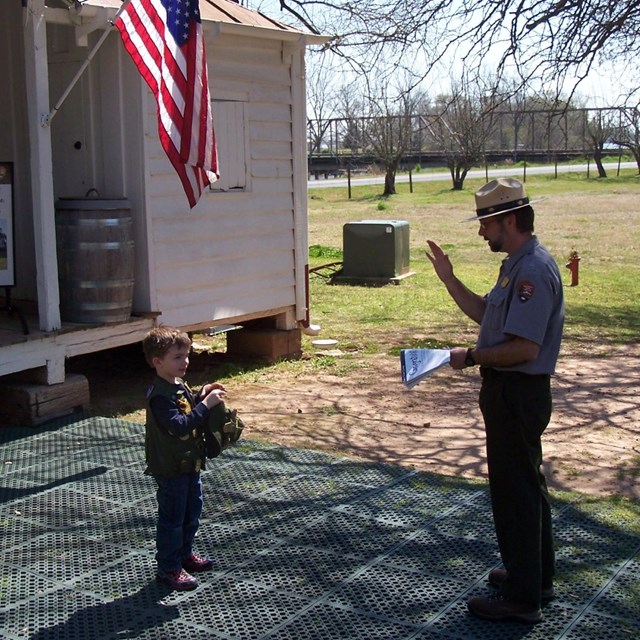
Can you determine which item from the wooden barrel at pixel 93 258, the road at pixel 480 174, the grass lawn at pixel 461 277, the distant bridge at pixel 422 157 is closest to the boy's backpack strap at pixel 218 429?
the wooden barrel at pixel 93 258

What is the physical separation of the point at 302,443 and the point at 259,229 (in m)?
2.98

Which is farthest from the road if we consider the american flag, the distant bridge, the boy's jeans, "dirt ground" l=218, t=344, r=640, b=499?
the boy's jeans

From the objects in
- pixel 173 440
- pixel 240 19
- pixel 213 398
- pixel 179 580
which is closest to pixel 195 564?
pixel 179 580

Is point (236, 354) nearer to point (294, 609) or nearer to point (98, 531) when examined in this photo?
point (98, 531)

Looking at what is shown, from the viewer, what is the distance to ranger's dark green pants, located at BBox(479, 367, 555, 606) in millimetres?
3760

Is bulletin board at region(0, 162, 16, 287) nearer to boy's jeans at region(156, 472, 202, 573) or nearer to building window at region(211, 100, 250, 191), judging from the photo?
building window at region(211, 100, 250, 191)

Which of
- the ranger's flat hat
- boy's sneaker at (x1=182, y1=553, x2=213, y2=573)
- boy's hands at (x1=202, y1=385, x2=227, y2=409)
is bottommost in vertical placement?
boy's sneaker at (x1=182, y1=553, x2=213, y2=573)

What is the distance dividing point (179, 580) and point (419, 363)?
54.7 inches

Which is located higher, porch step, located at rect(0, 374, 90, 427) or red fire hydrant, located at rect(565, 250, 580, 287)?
red fire hydrant, located at rect(565, 250, 580, 287)

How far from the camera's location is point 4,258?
24.3ft

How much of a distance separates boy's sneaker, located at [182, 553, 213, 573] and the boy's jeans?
149mm

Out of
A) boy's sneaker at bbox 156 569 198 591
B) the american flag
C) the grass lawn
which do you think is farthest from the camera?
the grass lawn

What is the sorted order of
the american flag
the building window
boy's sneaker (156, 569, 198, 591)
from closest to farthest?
boy's sneaker (156, 569, 198, 591)
the american flag
the building window

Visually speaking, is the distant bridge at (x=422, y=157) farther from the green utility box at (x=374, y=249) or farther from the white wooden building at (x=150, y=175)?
the white wooden building at (x=150, y=175)
